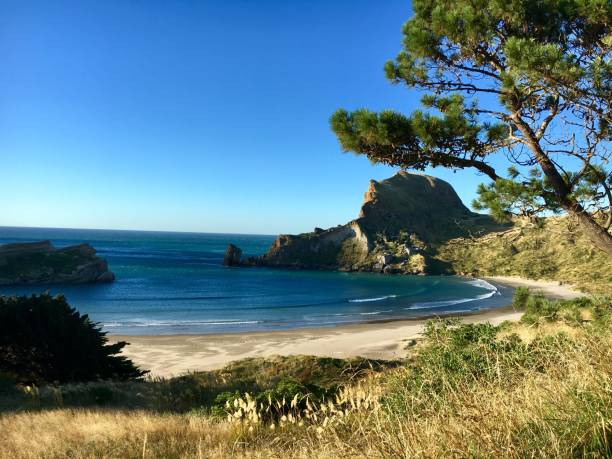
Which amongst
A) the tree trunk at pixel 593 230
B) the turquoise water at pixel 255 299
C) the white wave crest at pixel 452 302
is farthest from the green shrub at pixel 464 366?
the white wave crest at pixel 452 302

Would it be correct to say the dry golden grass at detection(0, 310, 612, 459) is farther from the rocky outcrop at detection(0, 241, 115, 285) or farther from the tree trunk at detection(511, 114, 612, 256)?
the rocky outcrop at detection(0, 241, 115, 285)

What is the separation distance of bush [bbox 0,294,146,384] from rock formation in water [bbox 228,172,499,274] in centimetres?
8548

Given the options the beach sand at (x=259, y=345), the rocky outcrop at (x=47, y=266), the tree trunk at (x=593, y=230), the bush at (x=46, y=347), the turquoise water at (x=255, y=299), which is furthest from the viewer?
the rocky outcrop at (x=47, y=266)

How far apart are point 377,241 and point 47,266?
7332cm

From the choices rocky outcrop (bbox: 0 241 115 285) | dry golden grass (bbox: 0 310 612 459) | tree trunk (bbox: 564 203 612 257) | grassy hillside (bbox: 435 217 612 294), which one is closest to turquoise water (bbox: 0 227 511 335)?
rocky outcrop (bbox: 0 241 115 285)

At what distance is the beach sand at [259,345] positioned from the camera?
2539cm

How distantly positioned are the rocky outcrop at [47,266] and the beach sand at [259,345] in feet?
144

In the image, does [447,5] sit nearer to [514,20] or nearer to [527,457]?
[514,20]

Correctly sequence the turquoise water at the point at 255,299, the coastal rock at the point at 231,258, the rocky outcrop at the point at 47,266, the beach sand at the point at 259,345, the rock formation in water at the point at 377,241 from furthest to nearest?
the coastal rock at the point at 231,258 → the rock formation in water at the point at 377,241 → the rocky outcrop at the point at 47,266 → the turquoise water at the point at 255,299 → the beach sand at the point at 259,345

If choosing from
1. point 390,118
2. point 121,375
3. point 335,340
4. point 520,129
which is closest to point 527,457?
point 390,118

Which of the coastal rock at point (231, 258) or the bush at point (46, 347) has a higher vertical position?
the bush at point (46, 347)

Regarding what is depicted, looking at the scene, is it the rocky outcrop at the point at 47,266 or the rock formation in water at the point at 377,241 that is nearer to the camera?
the rocky outcrop at the point at 47,266

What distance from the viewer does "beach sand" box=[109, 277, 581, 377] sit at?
83.3 feet

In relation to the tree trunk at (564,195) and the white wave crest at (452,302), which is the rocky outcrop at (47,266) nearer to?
the white wave crest at (452,302)
